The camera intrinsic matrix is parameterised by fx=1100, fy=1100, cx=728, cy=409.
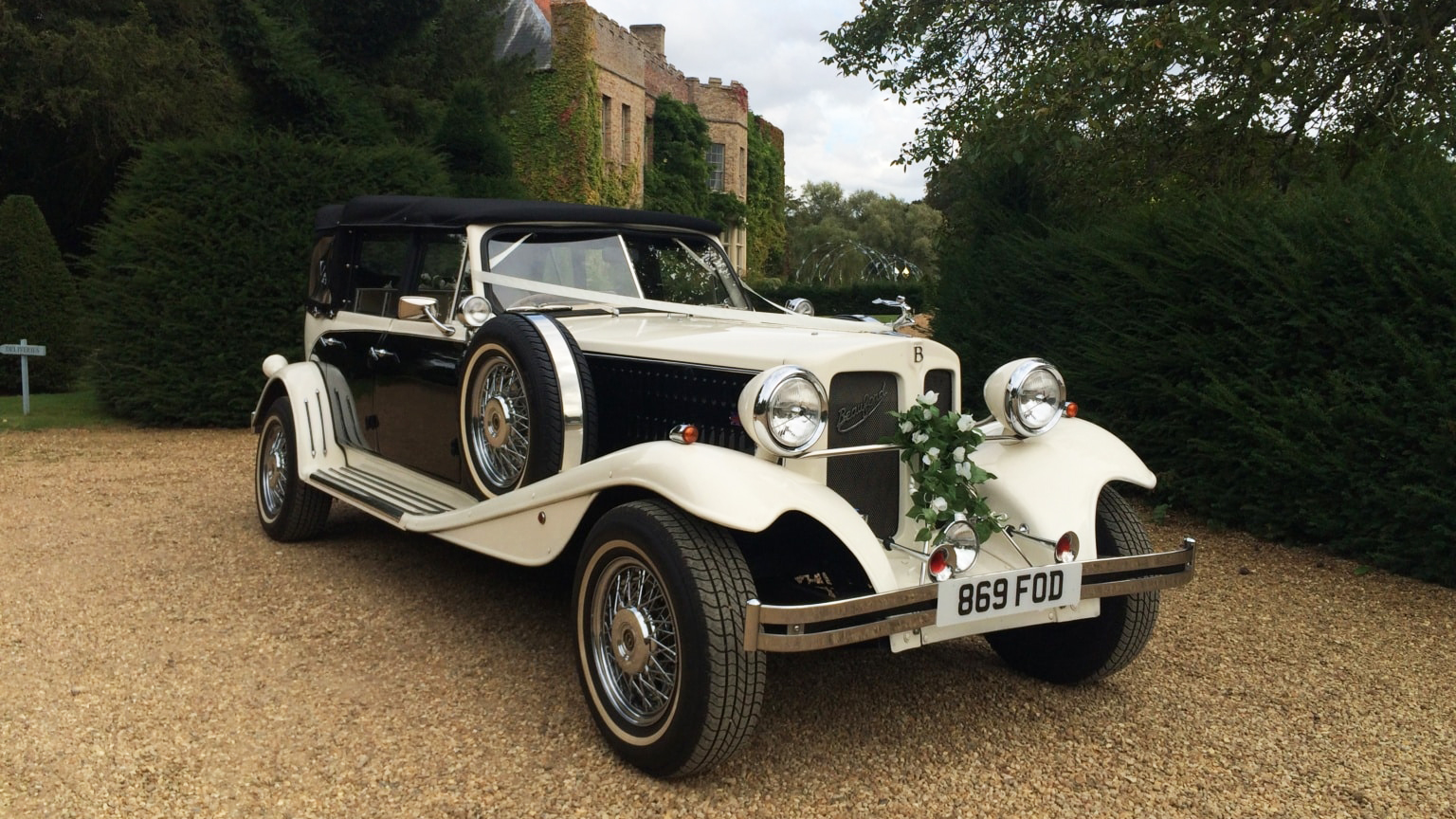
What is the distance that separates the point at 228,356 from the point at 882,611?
29.3 feet

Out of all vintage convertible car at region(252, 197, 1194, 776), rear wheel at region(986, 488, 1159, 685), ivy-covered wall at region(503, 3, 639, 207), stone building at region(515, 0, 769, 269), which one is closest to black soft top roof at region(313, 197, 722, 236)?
vintage convertible car at region(252, 197, 1194, 776)

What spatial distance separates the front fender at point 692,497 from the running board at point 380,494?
0.79 meters

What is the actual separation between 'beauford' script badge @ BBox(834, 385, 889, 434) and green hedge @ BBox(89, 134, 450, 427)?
807cm

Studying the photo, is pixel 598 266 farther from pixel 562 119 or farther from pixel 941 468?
pixel 562 119

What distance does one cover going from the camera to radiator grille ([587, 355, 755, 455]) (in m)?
3.75

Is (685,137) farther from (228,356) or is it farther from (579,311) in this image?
(579,311)

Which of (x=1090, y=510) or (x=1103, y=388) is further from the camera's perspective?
(x=1103, y=388)

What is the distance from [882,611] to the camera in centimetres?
307

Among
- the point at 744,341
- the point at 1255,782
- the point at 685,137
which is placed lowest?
the point at 1255,782

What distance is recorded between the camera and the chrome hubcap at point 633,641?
328cm

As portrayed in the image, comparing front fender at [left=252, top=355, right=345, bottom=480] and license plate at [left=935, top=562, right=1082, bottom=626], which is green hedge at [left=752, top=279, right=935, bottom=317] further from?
license plate at [left=935, top=562, right=1082, bottom=626]

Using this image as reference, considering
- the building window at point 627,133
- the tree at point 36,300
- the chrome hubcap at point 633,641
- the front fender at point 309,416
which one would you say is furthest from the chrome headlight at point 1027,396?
the building window at point 627,133

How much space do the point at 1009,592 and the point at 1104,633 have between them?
897 millimetres

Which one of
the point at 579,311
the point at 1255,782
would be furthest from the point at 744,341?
the point at 1255,782
